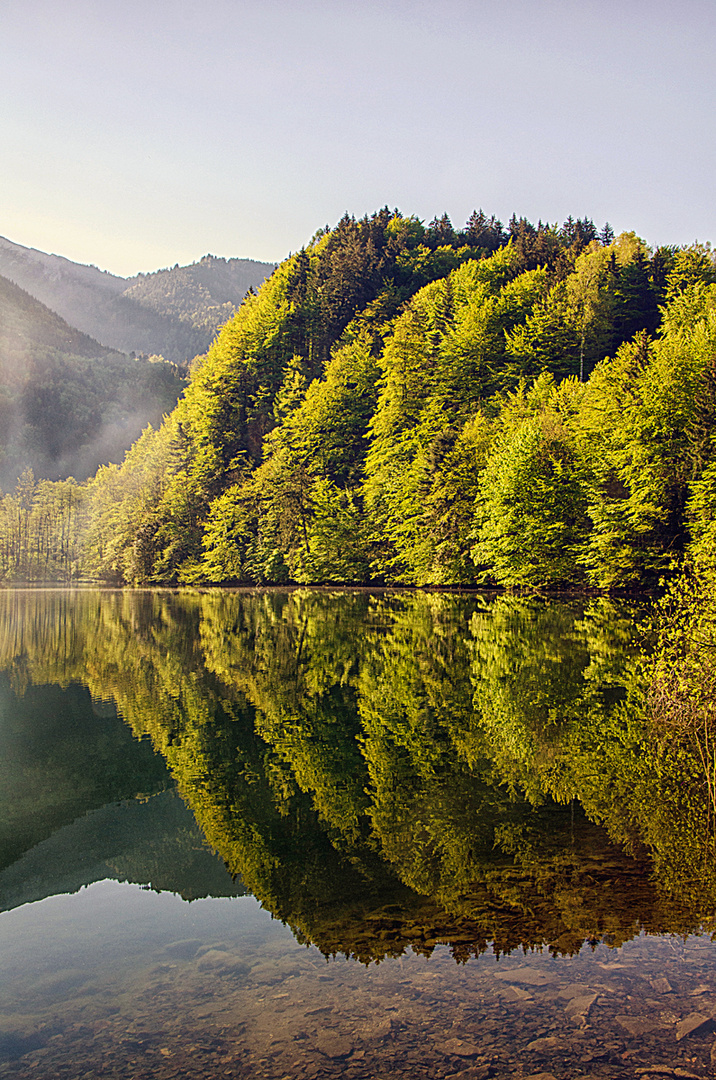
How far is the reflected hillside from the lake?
0.14 ft

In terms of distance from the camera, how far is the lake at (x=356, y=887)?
4812mm

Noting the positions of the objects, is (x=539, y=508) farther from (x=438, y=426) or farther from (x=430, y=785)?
(x=430, y=785)

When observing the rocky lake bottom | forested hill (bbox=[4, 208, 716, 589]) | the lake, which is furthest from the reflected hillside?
forested hill (bbox=[4, 208, 716, 589])

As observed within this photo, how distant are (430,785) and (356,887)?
3.38 meters

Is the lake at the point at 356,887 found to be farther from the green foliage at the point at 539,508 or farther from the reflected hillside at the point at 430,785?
the green foliage at the point at 539,508

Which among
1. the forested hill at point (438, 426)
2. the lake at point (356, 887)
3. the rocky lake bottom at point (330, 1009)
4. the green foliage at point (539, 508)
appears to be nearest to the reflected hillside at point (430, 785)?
the lake at point (356, 887)

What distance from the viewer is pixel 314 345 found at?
97.7m

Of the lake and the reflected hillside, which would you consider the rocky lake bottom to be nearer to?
the lake

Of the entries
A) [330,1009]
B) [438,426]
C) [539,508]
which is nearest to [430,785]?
[330,1009]

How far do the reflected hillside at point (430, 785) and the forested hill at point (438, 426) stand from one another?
80.3 ft

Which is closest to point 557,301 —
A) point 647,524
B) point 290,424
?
point 290,424

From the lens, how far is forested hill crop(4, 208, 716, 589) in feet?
151

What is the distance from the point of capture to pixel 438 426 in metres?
67.6

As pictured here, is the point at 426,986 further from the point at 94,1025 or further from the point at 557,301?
the point at 557,301
